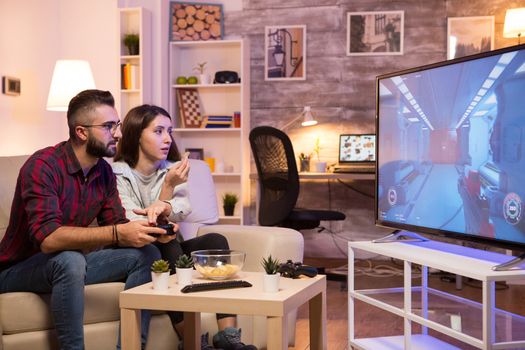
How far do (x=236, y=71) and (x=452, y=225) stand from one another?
12.5ft

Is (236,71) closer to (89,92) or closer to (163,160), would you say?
(163,160)

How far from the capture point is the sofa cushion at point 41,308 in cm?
249

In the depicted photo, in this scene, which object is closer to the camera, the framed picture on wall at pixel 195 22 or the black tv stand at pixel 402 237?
the black tv stand at pixel 402 237

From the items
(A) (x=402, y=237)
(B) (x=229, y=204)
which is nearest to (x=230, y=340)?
(A) (x=402, y=237)

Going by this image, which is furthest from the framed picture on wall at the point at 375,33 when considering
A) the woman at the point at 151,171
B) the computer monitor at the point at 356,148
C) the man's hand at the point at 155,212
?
the man's hand at the point at 155,212

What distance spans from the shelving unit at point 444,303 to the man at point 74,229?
2.87ft

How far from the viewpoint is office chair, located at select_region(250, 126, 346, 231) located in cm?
486

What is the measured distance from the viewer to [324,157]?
607 centimetres

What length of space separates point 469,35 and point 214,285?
4238mm

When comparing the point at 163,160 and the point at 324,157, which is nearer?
the point at 163,160

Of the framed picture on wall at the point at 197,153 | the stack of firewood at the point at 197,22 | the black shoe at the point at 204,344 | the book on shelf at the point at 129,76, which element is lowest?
the black shoe at the point at 204,344

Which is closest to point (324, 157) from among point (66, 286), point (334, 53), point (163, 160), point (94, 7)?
point (334, 53)

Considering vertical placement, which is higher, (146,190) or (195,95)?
(195,95)

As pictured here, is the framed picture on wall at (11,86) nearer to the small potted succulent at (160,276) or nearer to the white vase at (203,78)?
the white vase at (203,78)
